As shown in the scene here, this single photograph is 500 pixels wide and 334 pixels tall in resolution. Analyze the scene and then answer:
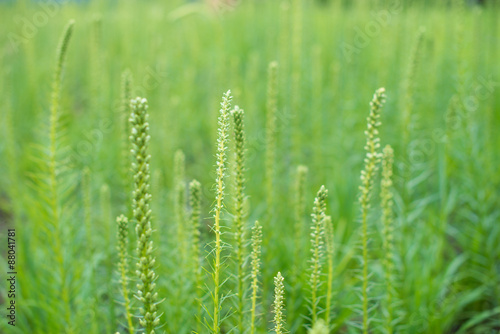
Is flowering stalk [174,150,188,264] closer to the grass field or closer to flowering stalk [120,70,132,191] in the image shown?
the grass field

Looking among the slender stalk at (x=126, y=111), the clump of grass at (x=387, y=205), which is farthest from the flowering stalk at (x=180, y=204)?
the clump of grass at (x=387, y=205)

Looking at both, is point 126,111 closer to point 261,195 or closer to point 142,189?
point 142,189

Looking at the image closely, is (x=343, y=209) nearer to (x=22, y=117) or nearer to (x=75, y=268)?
(x=75, y=268)

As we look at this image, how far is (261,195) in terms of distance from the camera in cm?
382

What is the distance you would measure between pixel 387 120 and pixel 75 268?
12.1 ft

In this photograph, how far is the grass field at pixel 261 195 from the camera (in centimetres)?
159

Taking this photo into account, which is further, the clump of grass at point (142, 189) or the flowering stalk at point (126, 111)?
the flowering stalk at point (126, 111)

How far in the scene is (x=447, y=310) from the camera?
272 centimetres

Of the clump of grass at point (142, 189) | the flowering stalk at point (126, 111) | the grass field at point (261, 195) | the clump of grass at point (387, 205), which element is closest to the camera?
the clump of grass at point (142, 189)

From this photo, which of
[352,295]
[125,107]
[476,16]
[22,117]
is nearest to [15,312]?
[125,107]

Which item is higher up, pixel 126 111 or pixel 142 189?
pixel 126 111

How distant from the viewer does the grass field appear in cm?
159

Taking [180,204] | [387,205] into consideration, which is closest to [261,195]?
[180,204]

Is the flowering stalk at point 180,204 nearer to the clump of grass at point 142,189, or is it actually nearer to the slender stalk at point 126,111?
the slender stalk at point 126,111
